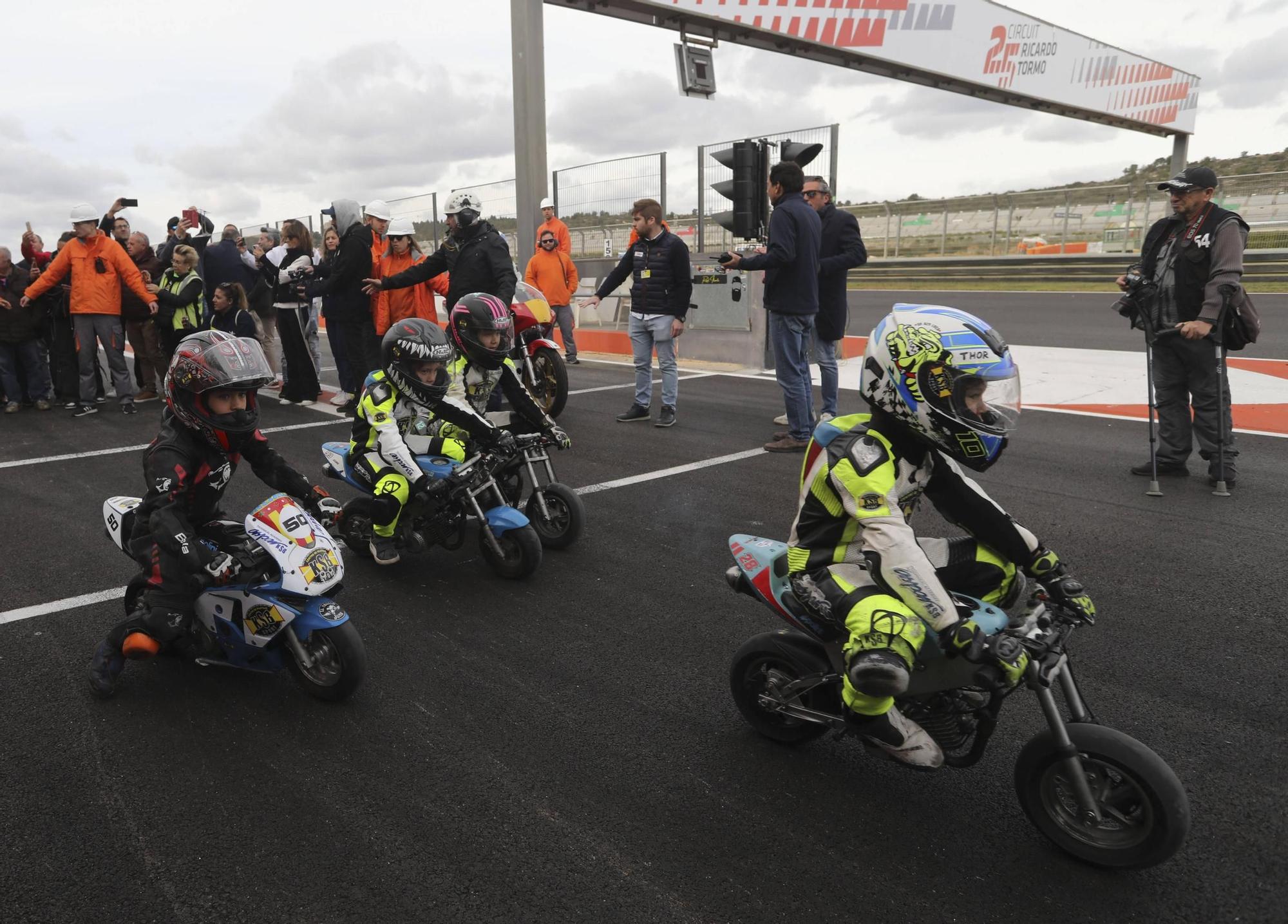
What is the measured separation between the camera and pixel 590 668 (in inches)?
159

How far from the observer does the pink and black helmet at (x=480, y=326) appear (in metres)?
5.82

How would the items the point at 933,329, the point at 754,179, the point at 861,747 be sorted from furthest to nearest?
the point at 754,179, the point at 861,747, the point at 933,329

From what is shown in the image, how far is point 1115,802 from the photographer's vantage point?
2.66 metres

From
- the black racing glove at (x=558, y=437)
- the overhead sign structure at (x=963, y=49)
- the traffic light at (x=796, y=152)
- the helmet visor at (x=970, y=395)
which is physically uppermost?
the overhead sign structure at (x=963, y=49)

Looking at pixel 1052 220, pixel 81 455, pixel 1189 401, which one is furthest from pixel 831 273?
pixel 1052 220

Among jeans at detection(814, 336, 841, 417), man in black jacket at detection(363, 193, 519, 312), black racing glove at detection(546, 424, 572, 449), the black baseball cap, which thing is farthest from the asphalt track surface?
man in black jacket at detection(363, 193, 519, 312)

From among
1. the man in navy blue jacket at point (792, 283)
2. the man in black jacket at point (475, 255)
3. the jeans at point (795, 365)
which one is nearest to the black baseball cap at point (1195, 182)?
the man in navy blue jacket at point (792, 283)

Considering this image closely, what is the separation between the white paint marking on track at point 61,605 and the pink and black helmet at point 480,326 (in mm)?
2466

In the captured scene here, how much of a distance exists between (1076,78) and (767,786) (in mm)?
29700

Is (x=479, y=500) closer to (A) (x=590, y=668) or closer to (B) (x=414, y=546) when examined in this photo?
(B) (x=414, y=546)

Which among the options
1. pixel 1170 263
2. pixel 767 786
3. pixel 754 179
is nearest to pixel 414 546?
pixel 767 786

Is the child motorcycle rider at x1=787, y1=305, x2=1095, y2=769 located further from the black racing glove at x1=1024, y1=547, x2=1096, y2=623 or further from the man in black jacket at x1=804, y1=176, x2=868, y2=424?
the man in black jacket at x1=804, y1=176, x2=868, y2=424

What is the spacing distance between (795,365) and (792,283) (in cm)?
72

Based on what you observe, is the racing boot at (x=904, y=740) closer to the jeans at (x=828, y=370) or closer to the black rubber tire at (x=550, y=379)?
the jeans at (x=828, y=370)
